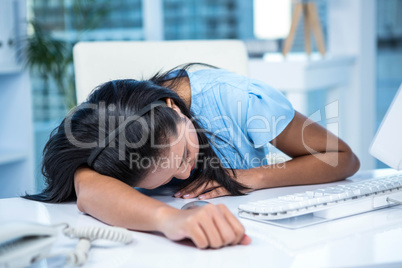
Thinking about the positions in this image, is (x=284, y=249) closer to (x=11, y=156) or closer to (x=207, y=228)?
(x=207, y=228)

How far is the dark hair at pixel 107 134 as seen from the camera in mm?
887

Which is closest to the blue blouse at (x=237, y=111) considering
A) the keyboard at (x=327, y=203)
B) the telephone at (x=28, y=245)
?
the keyboard at (x=327, y=203)

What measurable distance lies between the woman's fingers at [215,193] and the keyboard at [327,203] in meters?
0.19

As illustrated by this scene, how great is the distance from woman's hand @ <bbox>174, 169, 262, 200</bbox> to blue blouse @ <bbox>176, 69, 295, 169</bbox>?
82 millimetres

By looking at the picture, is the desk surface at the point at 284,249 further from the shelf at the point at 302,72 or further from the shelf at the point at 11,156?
the shelf at the point at 11,156

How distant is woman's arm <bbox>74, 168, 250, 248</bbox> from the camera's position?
27.4 inches

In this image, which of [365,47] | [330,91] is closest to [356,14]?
[365,47]

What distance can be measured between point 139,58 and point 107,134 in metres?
0.58

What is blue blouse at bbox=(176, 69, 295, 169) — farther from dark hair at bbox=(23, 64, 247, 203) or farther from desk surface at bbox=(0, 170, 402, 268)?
desk surface at bbox=(0, 170, 402, 268)

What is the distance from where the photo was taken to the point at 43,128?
3.30 metres

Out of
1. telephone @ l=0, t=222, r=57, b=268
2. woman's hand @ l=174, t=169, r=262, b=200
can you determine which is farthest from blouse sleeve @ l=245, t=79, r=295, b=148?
telephone @ l=0, t=222, r=57, b=268

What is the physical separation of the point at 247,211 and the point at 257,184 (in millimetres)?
267

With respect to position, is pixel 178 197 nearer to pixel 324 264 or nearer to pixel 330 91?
pixel 324 264

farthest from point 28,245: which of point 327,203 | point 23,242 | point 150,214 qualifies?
point 327,203
